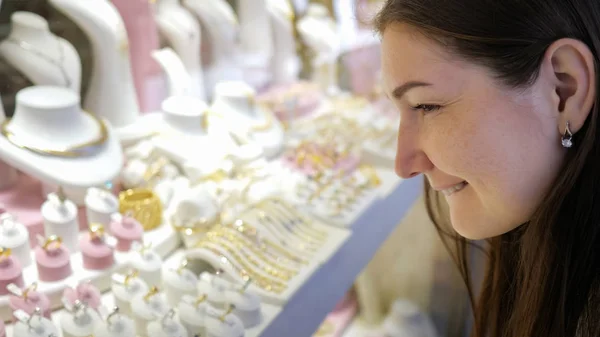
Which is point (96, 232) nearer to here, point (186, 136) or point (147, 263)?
point (147, 263)

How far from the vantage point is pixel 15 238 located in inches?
29.1

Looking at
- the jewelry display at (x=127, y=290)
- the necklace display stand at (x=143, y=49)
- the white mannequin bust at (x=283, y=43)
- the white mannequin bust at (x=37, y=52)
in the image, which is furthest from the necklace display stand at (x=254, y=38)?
the jewelry display at (x=127, y=290)

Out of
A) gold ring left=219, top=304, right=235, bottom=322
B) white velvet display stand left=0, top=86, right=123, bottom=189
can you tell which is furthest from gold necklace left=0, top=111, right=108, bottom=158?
gold ring left=219, top=304, right=235, bottom=322

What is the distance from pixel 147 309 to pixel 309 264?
0.26 meters

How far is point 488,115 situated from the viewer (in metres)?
0.58

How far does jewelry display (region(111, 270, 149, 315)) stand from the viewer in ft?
2.35

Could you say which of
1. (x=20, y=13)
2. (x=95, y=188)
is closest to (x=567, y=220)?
(x=95, y=188)

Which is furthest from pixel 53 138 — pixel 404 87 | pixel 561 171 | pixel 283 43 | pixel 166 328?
pixel 283 43

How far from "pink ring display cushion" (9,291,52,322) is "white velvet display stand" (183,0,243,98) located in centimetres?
70

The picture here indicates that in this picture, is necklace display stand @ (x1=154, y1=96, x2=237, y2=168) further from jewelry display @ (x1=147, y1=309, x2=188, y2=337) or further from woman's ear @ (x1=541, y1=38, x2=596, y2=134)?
woman's ear @ (x1=541, y1=38, x2=596, y2=134)

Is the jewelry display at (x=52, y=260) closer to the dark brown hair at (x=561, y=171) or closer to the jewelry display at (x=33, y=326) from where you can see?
the jewelry display at (x=33, y=326)

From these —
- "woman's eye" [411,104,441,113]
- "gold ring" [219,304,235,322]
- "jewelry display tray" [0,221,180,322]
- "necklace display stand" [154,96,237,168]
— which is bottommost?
"jewelry display tray" [0,221,180,322]

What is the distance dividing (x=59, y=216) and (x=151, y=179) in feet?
0.67

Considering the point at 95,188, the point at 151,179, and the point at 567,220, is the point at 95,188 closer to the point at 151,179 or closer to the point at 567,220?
the point at 151,179
